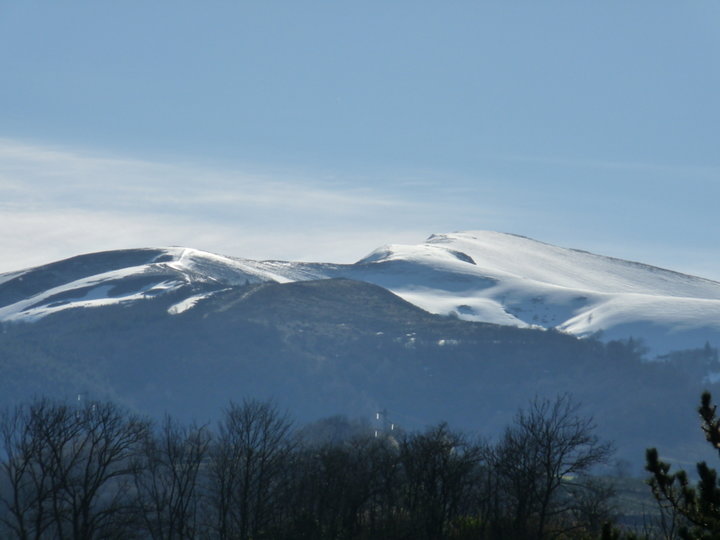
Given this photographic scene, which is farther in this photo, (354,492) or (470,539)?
(354,492)

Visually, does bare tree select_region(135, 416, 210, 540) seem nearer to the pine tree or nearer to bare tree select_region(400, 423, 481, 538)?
bare tree select_region(400, 423, 481, 538)

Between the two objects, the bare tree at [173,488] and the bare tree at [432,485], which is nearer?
the bare tree at [432,485]

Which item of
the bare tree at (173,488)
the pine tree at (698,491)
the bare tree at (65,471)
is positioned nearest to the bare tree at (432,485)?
the bare tree at (173,488)

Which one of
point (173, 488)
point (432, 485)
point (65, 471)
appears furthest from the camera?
point (173, 488)

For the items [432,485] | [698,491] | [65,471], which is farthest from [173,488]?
[698,491]

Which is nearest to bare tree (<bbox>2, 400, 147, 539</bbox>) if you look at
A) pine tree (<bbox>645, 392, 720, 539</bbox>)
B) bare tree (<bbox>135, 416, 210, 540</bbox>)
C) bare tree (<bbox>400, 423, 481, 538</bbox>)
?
bare tree (<bbox>135, 416, 210, 540</bbox>)

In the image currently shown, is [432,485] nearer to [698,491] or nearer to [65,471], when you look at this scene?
[65,471]

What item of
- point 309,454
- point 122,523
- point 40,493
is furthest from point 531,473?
point 309,454

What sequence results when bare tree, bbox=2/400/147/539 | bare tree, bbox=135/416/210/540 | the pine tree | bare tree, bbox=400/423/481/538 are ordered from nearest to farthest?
the pine tree → bare tree, bbox=2/400/147/539 → bare tree, bbox=400/423/481/538 → bare tree, bbox=135/416/210/540

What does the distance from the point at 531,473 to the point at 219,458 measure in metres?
20.3

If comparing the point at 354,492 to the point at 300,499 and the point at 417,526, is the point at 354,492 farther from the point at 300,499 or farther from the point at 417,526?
the point at 417,526

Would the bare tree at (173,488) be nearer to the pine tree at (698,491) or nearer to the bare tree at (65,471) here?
the bare tree at (65,471)

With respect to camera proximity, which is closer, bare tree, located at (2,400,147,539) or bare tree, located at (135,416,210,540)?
bare tree, located at (2,400,147,539)

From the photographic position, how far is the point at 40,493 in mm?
40781
